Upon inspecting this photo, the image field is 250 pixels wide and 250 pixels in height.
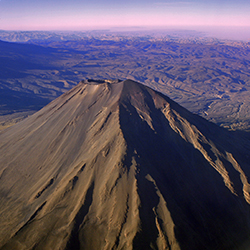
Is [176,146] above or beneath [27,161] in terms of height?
above

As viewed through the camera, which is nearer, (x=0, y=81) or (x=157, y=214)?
(x=157, y=214)

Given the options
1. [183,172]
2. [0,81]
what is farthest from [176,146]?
[0,81]

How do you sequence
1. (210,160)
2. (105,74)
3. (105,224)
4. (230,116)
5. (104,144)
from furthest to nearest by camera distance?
(105,74) < (230,116) < (210,160) < (104,144) < (105,224)

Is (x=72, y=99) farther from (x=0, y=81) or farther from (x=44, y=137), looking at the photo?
(x=0, y=81)

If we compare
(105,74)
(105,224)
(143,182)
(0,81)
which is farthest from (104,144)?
(105,74)

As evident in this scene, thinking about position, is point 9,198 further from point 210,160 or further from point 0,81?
point 0,81

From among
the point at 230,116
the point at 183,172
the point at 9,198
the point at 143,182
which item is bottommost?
the point at 230,116

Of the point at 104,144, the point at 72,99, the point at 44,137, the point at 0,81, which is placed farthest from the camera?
the point at 0,81
